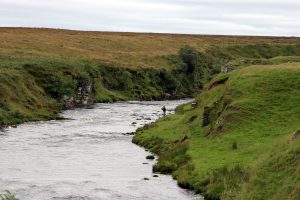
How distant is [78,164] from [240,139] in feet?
58.5

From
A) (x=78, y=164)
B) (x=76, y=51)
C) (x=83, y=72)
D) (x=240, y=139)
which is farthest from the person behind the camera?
(x=76, y=51)

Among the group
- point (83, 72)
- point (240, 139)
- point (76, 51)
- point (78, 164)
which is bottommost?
point (78, 164)

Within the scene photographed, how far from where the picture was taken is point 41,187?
155 feet

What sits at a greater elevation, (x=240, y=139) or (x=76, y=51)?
(x=76, y=51)

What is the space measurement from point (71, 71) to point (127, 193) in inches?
3216

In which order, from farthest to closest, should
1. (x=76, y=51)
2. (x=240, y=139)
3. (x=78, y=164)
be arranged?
1. (x=76, y=51)
2. (x=78, y=164)
3. (x=240, y=139)

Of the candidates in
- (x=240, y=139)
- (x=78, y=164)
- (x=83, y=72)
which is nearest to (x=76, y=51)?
(x=83, y=72)

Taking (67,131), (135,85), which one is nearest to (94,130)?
(67,131)

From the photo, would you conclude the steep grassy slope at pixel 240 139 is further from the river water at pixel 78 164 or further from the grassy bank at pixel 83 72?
the grassy bank at pixel 83 72

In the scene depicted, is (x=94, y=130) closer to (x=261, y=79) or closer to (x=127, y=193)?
(x=261, y=79)

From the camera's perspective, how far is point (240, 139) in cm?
5509

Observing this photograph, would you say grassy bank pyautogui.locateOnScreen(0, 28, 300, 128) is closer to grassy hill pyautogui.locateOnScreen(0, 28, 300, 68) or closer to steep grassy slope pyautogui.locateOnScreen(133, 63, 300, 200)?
grassy hill pyautogui.locateOnScreen(0, 28, 300, 68)

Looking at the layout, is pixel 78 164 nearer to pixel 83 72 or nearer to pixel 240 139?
pixel 240 139

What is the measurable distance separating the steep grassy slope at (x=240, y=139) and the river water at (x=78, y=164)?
2.76m
